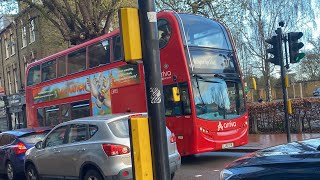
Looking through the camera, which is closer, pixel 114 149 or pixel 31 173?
pixel 114 149

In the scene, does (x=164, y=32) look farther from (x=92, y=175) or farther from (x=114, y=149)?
(x=92, y=175)

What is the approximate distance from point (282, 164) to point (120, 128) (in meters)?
4.54

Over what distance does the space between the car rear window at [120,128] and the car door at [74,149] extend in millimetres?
615

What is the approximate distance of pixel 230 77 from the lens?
12.2 meters

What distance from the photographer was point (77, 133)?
27.8 ft

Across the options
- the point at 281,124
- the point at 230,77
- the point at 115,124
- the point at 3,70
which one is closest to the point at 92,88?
the point at 230,77

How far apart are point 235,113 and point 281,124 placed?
18.9 ft

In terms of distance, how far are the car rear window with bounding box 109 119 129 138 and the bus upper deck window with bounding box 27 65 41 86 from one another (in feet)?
34.0

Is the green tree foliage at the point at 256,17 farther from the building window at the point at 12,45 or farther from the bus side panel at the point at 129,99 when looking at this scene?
the building window at the point at 12,45

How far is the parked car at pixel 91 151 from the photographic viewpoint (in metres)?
7.53

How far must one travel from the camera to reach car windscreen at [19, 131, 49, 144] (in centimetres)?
1147

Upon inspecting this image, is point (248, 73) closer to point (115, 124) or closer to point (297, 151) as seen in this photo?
point (115, 124)

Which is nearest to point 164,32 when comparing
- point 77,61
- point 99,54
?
point 99,54

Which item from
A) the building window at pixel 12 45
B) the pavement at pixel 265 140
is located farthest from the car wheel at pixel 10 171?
the building window at pixel 12 45
